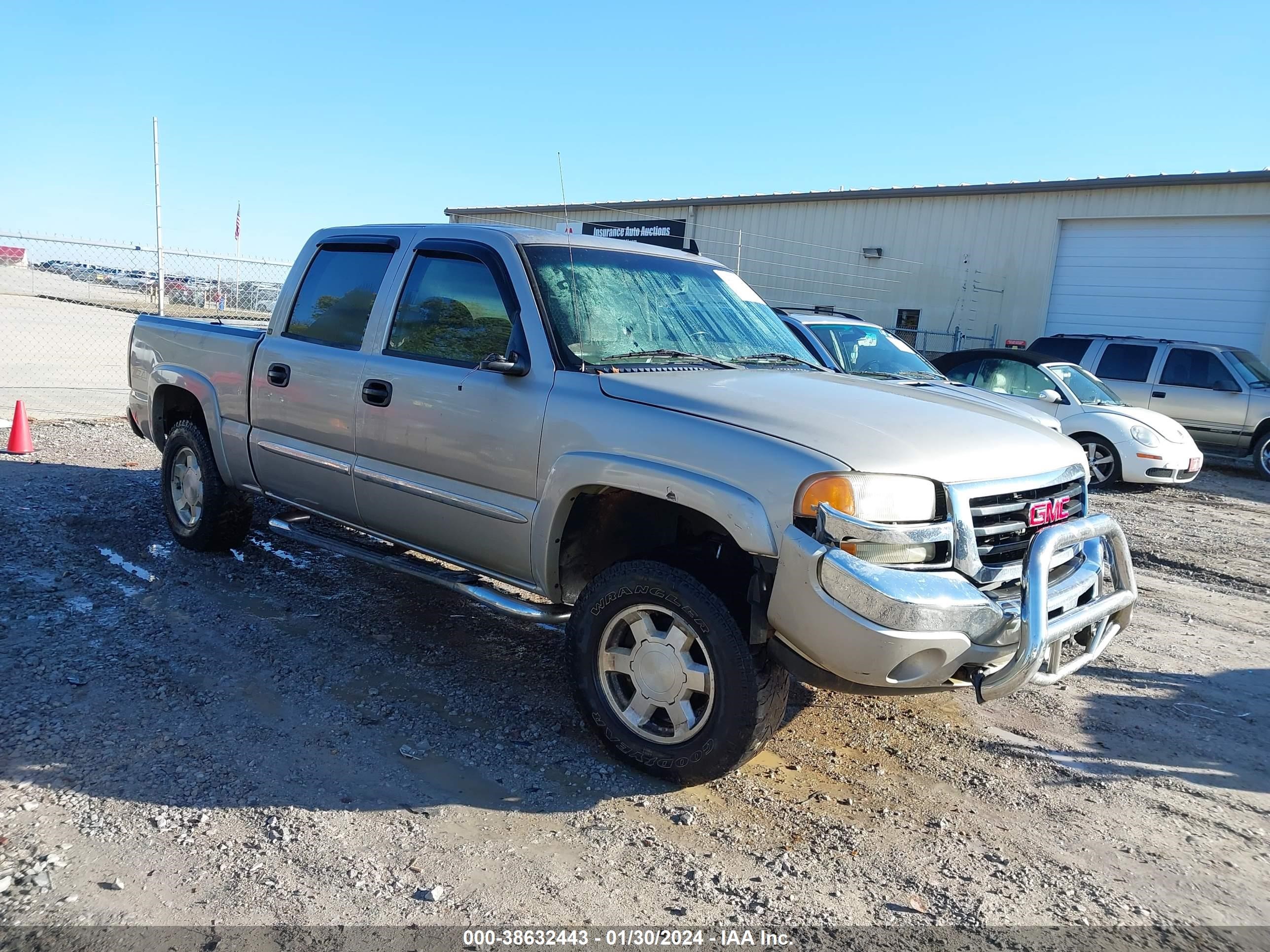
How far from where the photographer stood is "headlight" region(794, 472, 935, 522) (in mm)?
3023

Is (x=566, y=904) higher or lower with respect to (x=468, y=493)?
lower

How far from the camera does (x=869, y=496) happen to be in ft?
9.99

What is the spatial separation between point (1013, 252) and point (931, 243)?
6.02ft

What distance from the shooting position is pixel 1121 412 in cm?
1084

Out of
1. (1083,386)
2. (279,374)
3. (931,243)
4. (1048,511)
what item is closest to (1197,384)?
(1083,386)

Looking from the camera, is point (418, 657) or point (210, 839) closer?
point (210, 839)

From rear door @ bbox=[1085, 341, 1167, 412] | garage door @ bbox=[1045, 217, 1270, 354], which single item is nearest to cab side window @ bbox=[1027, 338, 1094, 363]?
rear door @ bbox=[1085, 341, 1167, 412]

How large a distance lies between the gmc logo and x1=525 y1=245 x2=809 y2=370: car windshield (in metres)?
1.37

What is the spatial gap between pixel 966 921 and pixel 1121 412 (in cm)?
955

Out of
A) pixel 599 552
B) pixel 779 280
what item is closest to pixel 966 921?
pixel 599 552

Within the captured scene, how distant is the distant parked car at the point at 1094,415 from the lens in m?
10.7

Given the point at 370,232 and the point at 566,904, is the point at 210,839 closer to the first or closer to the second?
the point at 566,904

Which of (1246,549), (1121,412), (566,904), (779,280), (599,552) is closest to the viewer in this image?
(566,904)

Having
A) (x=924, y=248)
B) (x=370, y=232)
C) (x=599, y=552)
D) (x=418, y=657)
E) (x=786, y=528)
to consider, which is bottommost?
(x=418, y=657)
